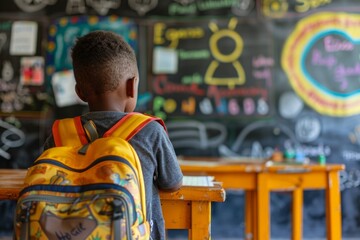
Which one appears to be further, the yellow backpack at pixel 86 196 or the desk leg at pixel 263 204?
the desk leg at pixel 263 204

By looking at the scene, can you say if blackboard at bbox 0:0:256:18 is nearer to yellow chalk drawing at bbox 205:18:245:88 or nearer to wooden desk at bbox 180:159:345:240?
yellow chalk drawing at bbox 205:18:245:88

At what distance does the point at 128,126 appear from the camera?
1.29m

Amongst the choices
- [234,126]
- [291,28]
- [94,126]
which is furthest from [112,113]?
[291,28]

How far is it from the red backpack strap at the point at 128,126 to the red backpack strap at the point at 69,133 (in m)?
0.07

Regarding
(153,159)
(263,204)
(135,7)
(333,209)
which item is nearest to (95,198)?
(153,159)

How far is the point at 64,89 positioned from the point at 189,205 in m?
2.45

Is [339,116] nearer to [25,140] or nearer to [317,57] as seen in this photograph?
[317,57]

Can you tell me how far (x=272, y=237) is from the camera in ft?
11.7

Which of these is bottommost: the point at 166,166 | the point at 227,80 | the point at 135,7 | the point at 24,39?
the point at 166,166

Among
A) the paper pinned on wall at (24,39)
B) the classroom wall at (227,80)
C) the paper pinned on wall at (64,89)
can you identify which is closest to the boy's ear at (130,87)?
the classroom wall at (227,80)

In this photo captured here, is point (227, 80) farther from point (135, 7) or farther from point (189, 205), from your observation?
point (189, 205)

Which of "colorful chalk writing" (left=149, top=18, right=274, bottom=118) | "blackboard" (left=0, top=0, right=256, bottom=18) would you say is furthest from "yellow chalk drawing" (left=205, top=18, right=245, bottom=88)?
"blackboard" (left=0, top=0, right=256, bottom=18)

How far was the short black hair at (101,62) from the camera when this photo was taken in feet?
4.39

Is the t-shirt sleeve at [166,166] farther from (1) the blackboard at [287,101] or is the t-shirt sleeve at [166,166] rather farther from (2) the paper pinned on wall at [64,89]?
(2) the paper pinned on wall at [64,89]
